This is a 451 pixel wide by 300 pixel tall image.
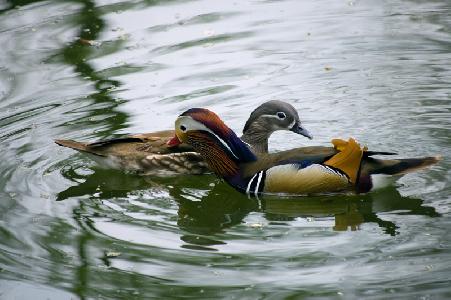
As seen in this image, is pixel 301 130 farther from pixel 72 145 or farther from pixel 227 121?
pixel 72 145

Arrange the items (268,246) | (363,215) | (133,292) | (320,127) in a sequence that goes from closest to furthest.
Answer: (133,292) < (268,246) < (363,215) < (320,127)

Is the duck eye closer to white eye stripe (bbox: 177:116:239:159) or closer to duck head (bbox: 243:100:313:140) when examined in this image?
duck head (bbox: 243:100:313:140)

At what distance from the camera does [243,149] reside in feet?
27.0

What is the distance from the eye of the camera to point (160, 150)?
877cm

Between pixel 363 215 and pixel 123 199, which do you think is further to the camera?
pixel 123 199

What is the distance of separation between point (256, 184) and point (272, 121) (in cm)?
91

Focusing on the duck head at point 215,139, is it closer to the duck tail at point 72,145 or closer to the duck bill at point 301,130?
the duck bill at point 301,130

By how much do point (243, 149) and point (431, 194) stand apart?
1.61 meters

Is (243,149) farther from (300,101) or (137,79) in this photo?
(137,79)

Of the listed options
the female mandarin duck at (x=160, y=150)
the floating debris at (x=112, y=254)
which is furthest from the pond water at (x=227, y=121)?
the female mandarin duck at (x=160, y=150)

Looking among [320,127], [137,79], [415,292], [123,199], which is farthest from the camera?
[137,79]

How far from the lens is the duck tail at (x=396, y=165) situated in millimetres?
7590

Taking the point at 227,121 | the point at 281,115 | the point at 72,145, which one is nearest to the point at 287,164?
the point at 281,115

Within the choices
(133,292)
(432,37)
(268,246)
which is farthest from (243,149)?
(432,37)
